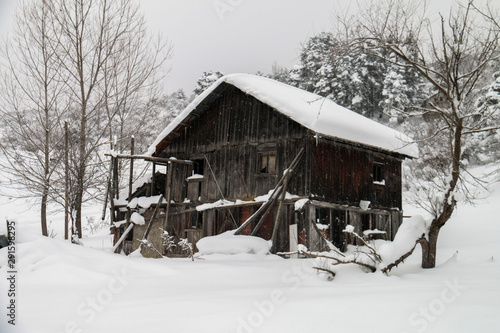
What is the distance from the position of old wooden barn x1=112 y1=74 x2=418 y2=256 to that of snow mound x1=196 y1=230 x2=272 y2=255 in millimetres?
553

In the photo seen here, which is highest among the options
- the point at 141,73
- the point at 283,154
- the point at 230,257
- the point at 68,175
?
the point at 141,73

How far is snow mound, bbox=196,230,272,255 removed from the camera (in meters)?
13.0

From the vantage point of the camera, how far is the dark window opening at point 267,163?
15734mm

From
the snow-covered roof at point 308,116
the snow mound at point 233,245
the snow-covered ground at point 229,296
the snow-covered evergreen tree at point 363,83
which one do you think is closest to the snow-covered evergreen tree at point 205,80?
the snow-covered evergreen tree at point 363,83

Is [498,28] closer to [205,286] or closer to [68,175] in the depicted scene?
[205,286]

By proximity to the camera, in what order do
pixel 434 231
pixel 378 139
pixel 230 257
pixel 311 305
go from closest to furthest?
pixel 311 305 → pixel 434 231 → pixel 230 257 → pixel 378 139

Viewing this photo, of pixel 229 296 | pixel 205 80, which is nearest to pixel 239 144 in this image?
pixel 229 296

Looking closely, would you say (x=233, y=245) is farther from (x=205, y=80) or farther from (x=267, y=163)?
(x=205, y=80)

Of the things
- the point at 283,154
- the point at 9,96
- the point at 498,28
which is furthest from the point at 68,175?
the point at 498,28

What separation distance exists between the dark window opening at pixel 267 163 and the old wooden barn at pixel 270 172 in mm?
41

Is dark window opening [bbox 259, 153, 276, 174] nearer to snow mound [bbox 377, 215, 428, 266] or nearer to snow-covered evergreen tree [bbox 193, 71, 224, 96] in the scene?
snow mound [bbox 377, 215, 428, 266]

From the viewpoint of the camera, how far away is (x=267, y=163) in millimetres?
15891

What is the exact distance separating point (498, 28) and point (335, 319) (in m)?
7.10

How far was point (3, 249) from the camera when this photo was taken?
8492 mm
